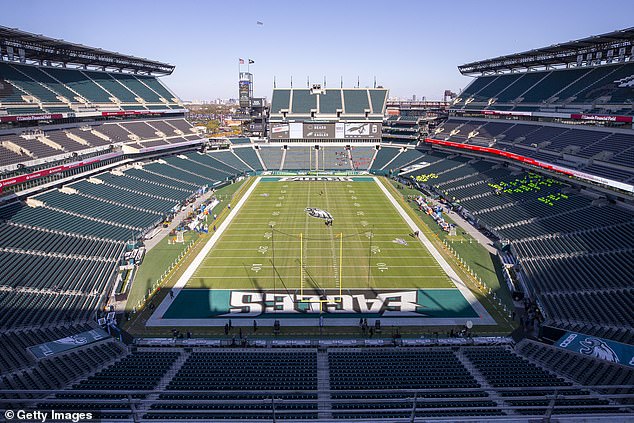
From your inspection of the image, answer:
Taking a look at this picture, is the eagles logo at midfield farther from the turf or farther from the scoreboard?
the scoreboard

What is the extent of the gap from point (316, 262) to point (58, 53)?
47371 mm

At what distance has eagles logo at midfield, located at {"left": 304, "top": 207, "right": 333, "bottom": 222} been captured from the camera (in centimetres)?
4523

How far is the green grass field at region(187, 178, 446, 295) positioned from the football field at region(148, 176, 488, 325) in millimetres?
83

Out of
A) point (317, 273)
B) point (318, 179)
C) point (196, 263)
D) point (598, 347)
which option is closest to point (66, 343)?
point (196, 263)

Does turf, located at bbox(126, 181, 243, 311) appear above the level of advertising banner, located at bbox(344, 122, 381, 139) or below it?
below

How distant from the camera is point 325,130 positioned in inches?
3228

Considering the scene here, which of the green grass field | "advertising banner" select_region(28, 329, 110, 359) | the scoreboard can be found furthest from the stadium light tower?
"advertising banner" select_region(28, 329, 110, 359)

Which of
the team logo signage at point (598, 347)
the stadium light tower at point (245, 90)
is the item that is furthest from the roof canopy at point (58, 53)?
the team logo signage at point (598, 347)

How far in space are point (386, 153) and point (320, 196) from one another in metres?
29.3

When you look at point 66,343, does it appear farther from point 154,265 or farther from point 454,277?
point 454,277

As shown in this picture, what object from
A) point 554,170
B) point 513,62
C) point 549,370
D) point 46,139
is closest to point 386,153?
point 513,62

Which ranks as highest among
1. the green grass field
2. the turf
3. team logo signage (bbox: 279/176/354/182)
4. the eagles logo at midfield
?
team logo signage (bbox: 279/176/354/182)
